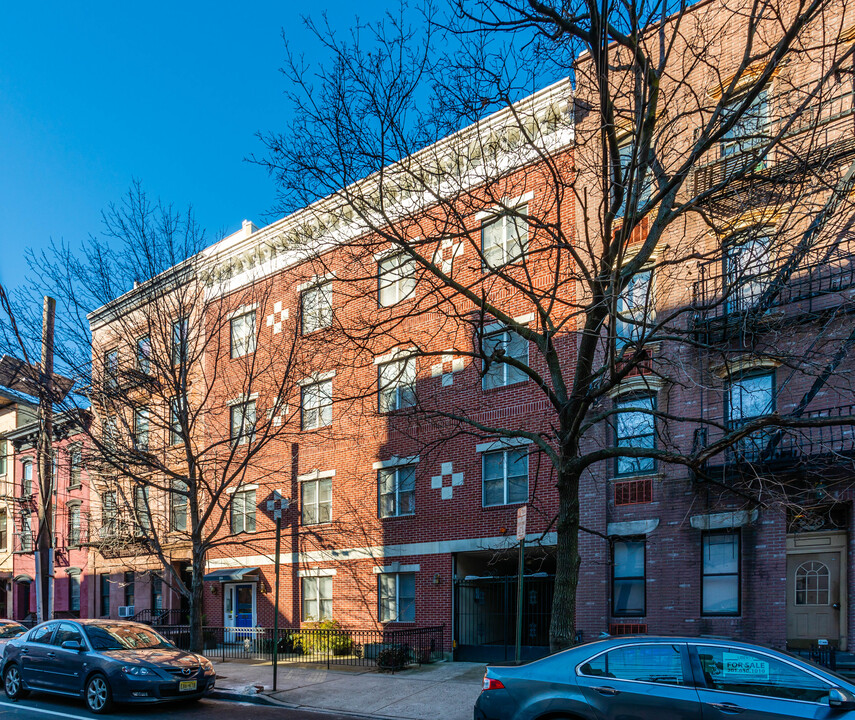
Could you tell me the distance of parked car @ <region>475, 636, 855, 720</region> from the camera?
662cm

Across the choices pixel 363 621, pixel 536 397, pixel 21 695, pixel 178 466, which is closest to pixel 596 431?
pixel 536 397

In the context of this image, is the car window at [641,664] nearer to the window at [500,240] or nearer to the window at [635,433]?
the window at [635,433]

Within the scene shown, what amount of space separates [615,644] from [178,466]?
71.7 ft

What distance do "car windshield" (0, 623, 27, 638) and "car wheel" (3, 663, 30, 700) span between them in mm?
2920

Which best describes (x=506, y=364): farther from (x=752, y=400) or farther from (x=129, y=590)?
(x=129, y=590)

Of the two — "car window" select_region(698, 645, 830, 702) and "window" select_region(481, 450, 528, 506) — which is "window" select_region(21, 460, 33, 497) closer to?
"window" select_region(481, 450, 528, 506)

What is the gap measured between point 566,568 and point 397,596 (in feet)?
33.4

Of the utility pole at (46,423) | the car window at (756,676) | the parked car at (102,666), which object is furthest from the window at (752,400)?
the utility pole at (46,423)

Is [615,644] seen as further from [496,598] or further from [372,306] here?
[372,306]

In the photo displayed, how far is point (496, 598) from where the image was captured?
63.7ft

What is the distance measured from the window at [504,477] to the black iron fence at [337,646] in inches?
140

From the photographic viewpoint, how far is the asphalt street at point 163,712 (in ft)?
38.8

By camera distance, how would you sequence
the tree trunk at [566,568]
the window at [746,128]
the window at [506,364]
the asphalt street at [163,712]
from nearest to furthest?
the window at [746,128], the tree trunk at [566,568], the asphalt street at [163,712], the window at [506,364]

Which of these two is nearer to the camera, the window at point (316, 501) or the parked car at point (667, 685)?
the parked car at point (667, 685)
